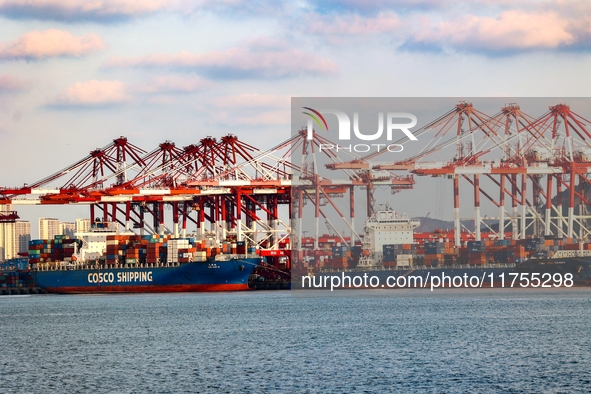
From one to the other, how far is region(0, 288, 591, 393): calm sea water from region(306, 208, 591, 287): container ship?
840 inches

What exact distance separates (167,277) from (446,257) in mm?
25867

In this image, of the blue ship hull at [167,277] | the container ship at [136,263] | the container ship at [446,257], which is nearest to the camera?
the blue ship hull at [167,277]

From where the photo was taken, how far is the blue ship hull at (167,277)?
92938 millimetres

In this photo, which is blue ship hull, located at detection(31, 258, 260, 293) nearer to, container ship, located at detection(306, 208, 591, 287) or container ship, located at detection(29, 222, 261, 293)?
container ship, located at detection(29, 222, 261, 293)

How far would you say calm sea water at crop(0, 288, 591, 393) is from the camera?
112 feet

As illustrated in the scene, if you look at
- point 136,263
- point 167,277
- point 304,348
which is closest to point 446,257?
point 167,277

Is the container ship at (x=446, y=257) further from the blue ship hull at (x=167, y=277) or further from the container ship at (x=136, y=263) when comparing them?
the container ship at (x=136, y=263)

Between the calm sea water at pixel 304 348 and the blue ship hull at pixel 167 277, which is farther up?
the blue ship hull at pixel 167 277

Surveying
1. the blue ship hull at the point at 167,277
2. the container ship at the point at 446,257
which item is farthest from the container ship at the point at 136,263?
the container ship at the point at 446,257

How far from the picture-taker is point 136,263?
9706 centimetres

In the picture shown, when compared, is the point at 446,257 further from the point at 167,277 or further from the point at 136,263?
the point at 136,263

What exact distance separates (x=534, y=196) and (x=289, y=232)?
83.7 feet

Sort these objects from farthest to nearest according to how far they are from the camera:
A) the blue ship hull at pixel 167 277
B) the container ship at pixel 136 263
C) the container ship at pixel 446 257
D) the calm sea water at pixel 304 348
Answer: the container ship at pixel 446 257
the container ship at pixel 136 263
the blue ship hull at pixel 167 277
the calm sea water at pixel 304 348

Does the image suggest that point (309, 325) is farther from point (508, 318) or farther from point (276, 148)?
point (276, 148)
